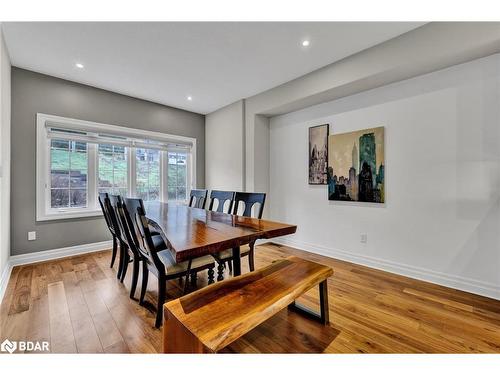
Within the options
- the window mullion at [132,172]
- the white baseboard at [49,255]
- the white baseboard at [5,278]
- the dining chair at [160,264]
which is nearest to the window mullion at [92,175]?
the window mullion at [132,172]

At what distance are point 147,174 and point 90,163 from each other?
35.4 inches

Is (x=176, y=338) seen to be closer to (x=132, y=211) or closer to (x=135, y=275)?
(x=132, y=211)

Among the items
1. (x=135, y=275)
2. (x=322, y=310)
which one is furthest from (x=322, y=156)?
(x=135, y=275)

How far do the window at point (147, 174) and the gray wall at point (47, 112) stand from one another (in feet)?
1.73

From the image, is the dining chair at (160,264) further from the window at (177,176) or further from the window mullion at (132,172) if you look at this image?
the window at (177,176)

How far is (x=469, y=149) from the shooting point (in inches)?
89.3

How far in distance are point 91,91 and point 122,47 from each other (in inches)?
57.6

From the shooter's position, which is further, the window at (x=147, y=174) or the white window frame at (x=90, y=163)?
the window at (x=147, y=174)

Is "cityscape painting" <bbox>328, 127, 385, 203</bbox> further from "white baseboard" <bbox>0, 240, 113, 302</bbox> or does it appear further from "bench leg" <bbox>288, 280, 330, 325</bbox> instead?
"white baseboard" <bbox>0, 240, 113, 302</bbox>

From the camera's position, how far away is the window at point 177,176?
457 cm

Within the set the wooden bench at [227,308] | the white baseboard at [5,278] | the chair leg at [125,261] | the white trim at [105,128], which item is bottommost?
the white baseboard at [5,278]

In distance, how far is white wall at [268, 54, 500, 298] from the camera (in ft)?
7.16
